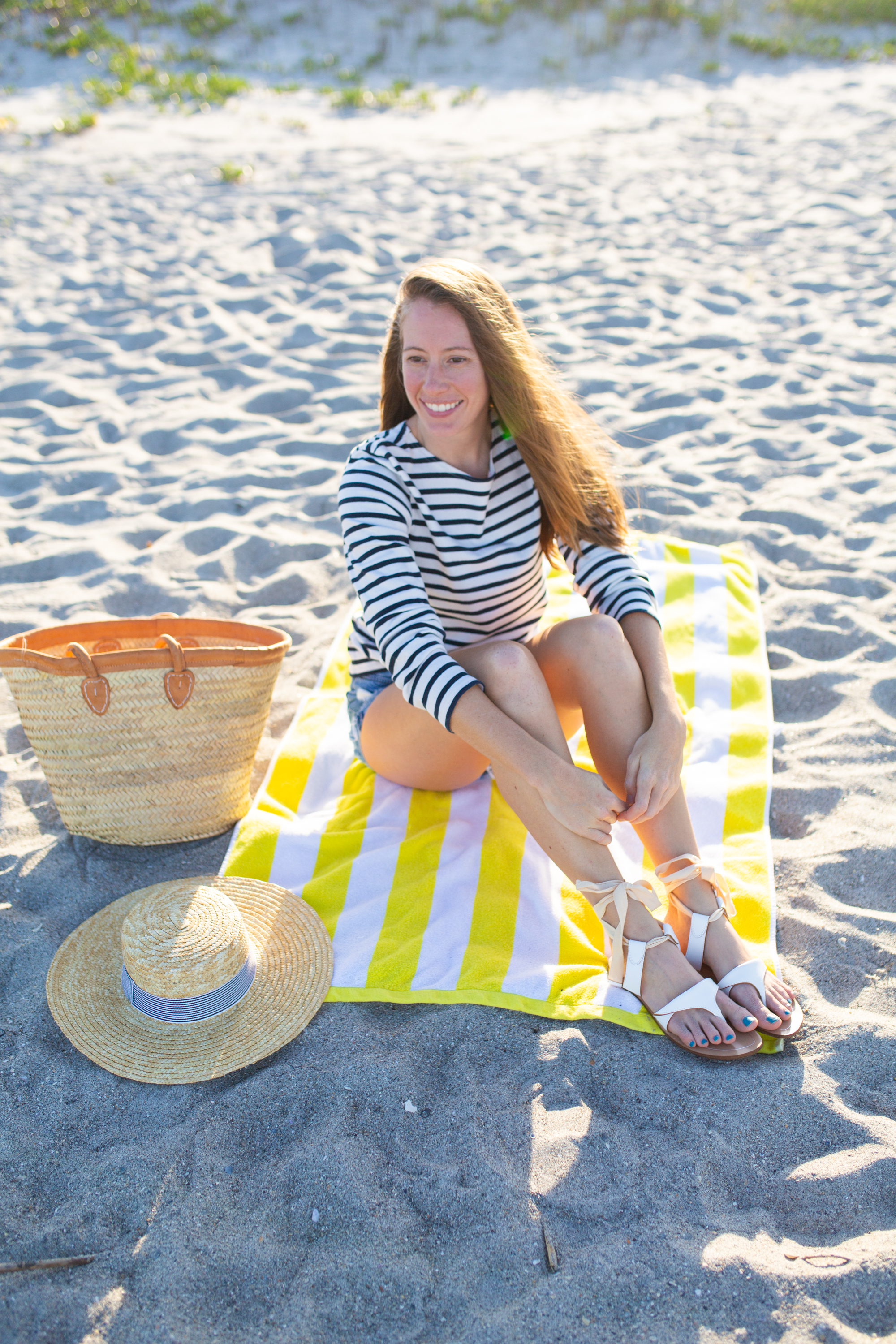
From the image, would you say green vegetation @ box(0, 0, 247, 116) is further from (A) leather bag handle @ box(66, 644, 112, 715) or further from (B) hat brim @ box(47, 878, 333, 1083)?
(B) hat brim @ box(47, 878, 333, 1083)

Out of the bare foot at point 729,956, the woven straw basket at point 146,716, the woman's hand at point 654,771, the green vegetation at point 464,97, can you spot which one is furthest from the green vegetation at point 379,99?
the bare foot at point 729,956

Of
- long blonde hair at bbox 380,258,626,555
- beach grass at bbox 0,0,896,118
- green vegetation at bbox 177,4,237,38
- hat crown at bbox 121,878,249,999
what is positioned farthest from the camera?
green vegetation at bbox 177,4,237,38

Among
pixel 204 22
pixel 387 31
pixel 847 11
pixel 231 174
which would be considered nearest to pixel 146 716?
pixel 231 174

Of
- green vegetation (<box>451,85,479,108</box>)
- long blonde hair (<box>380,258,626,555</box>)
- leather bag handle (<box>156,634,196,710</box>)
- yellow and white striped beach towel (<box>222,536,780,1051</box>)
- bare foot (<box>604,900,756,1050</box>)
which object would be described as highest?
green vegetation (<box>451,85,479,108</box>)

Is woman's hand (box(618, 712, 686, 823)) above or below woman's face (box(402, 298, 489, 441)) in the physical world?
below

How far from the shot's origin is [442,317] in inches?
82.0

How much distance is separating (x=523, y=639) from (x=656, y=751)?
23.4 inches

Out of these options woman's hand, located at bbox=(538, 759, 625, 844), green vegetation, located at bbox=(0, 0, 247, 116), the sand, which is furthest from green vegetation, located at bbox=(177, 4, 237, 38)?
woman's hand, located at bbox=(538, 759, 625, 844)

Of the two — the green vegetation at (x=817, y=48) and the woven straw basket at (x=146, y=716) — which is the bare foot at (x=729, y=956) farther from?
the green vegetation at (x=817, y=48)

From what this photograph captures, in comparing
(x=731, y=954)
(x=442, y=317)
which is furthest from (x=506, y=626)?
(x=731, y=954)

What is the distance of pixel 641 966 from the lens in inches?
79.1

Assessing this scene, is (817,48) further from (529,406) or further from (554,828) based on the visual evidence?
(554,828)

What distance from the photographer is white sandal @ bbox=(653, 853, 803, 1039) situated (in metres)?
1.99

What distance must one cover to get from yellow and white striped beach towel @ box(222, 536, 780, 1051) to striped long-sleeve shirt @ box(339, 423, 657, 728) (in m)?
0.43
